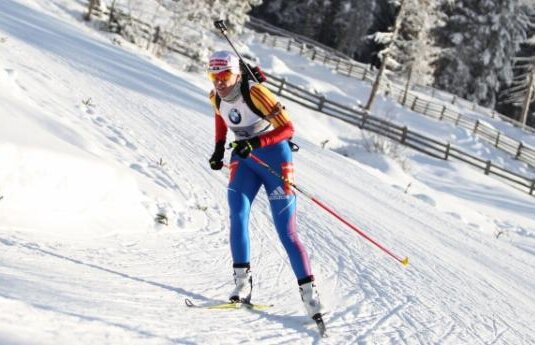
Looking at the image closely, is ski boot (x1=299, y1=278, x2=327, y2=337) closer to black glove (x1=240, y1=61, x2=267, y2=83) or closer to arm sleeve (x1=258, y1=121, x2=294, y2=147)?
arm sleeve (x1=258, y1=121, x2=294, y2=147)

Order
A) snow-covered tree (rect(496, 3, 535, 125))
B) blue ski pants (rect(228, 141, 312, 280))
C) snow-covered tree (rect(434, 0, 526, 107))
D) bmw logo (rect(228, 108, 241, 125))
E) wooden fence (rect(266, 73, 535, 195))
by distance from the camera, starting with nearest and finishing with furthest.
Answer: blue ski pants (rect(228, 141, 312, 280)) < bmw logo (rect(228, 108, 241, 125)) < wooden fence (rect(266, 73, 535, 195)) < snow-covered tree (rect(496, 3, 535, 125)) < snow-covered tree (rect(434, 0, 526, 107))

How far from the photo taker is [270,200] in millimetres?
4797

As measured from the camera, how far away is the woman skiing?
465 centimetres

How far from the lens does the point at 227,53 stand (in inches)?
184

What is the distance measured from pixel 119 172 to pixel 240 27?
31.9 metres

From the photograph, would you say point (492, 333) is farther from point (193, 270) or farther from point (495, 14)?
point (495, 14)

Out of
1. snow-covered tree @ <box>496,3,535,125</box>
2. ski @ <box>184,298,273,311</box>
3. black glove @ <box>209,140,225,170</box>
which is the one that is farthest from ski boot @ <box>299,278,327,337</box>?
snow-covered tree @ <box>496,3,535,125</box>

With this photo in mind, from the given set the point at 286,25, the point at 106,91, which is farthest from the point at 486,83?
the point at 106,91

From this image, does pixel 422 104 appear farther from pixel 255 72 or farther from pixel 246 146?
pixel 246 146

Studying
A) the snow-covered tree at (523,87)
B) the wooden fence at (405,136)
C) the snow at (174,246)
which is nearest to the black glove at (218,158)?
the snow at (174,246)

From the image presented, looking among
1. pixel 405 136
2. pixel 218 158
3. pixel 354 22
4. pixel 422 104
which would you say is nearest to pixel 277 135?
pixel 218 158

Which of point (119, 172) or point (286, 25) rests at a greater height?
point (286, 25)

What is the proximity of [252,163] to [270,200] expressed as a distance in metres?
0.35

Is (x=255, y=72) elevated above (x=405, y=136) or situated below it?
above
